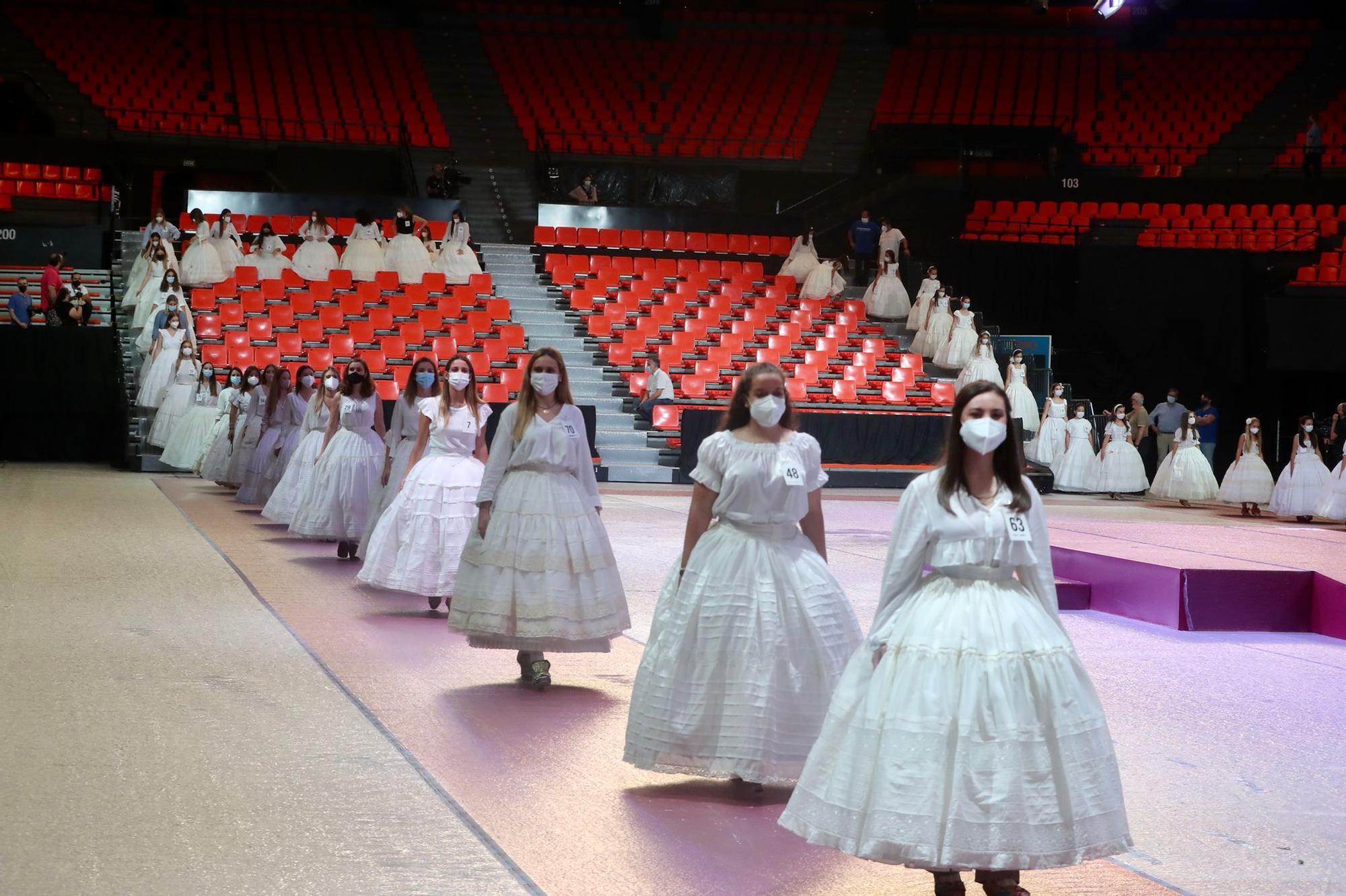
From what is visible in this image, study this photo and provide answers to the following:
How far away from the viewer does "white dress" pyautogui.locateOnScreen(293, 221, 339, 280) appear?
25.2 m

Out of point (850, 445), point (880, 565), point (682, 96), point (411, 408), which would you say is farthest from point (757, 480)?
point (682, 96)

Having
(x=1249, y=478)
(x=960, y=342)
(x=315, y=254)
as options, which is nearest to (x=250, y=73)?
(x=315, y=254)

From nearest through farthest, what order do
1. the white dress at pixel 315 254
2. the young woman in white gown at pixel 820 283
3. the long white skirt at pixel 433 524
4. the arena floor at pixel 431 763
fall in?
the arena floor at pixel 431 763 < the long white skirt at pixel 433 524 < the white dress at pixel 315 254 < the young woman in white gown at pixel 820 283

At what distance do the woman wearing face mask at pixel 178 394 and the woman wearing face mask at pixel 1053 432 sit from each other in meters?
12.4

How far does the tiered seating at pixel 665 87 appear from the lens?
3195 cm

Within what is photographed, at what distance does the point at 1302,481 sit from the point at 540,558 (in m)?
13.4

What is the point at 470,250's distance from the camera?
26.1 meters

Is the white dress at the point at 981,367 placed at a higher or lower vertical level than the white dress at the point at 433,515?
higher

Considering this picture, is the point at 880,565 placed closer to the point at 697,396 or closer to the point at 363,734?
the point at 363,734

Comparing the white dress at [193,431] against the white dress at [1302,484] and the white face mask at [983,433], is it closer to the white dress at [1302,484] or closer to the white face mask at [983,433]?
the white dress at [1302,484]

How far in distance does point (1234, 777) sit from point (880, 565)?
630 centimetres

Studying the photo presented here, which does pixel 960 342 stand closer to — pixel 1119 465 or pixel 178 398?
pixel 1119 465

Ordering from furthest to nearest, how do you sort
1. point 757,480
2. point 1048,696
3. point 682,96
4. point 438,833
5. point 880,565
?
point 682,96, point 880,565, point 757,480, point 438,833, point 1048,696

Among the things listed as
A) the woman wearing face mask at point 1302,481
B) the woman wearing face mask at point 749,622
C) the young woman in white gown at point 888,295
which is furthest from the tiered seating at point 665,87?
A: the woman wearing face mask at point 749,622
